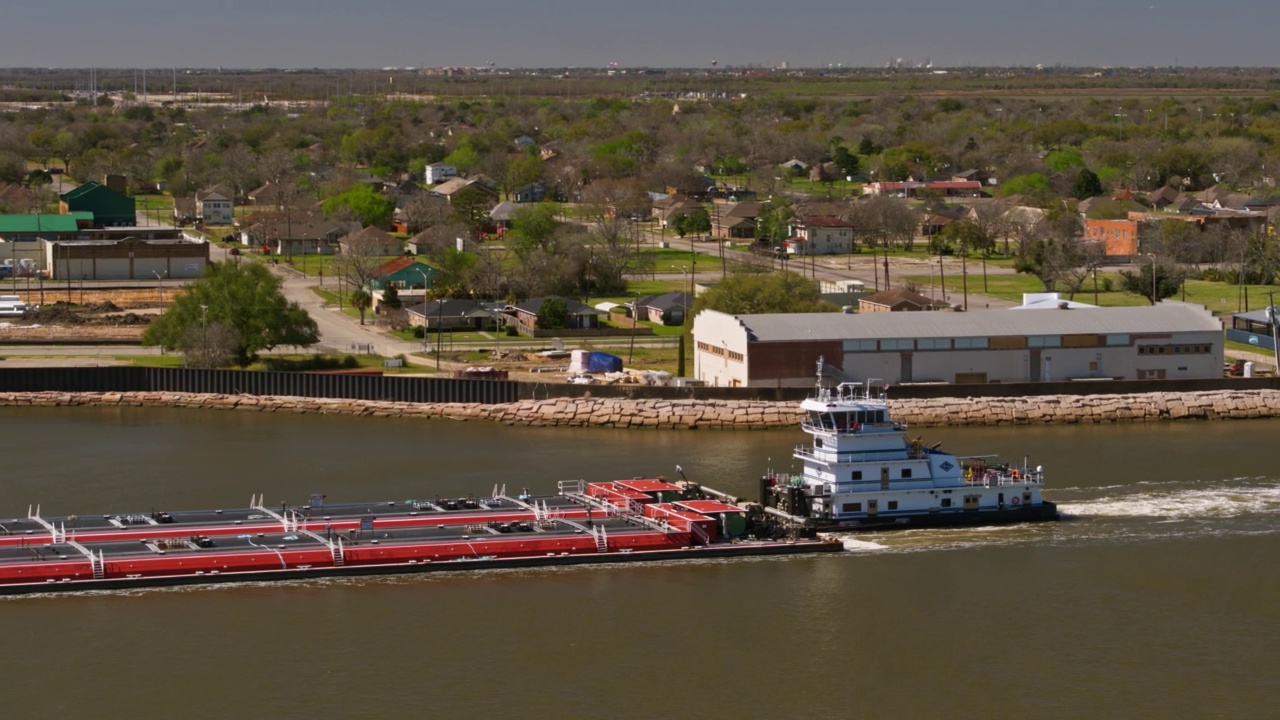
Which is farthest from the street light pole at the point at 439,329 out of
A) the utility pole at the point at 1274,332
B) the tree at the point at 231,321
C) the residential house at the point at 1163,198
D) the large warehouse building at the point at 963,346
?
the residential house at the point at 1163,198

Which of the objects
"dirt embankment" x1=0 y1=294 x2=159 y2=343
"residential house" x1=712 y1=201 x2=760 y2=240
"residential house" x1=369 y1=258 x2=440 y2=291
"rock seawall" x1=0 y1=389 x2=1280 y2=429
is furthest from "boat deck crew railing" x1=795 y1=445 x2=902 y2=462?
"residential house" x1=712 y1=201 x2=760 y2=240

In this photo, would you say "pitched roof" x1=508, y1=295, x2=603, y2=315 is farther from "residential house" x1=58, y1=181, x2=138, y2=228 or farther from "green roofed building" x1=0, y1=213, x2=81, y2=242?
"residential house" x1=58, y1=181, x2=138, y2=228

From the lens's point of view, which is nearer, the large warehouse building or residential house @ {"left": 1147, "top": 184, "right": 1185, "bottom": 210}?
the large warehouse building

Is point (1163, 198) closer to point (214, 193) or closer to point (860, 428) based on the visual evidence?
point (214, 193)

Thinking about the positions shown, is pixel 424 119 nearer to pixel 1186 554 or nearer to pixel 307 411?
pixel 307 411

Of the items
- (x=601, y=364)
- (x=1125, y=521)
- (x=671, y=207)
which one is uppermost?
(x=671, y=207)

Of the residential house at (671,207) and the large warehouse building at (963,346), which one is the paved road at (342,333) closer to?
the large warehouse building at (963,346)

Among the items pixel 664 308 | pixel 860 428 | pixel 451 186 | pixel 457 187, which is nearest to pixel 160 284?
pixel 664 308

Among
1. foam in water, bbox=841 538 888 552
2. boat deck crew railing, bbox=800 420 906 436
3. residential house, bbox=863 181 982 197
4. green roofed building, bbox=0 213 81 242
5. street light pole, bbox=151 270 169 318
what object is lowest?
foam in water, bbox=841 538 888 552
